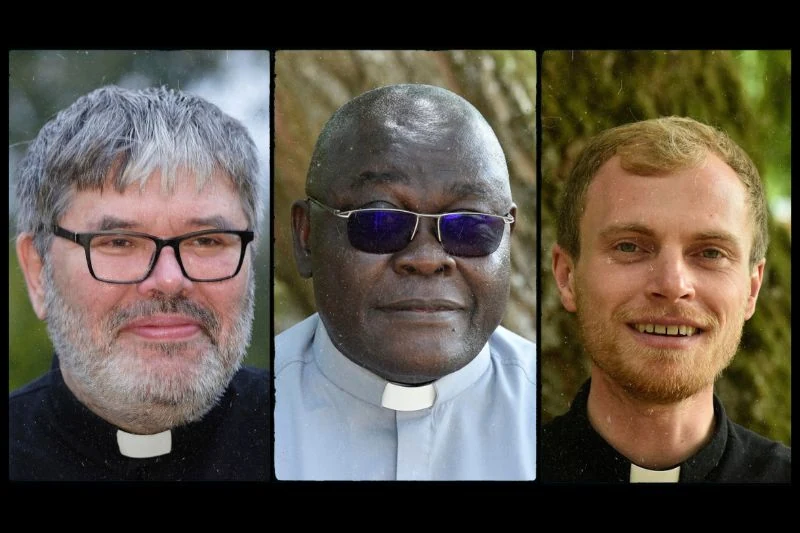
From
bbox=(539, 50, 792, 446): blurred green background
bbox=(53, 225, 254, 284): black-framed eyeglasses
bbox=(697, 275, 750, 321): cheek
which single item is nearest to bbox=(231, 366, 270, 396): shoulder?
bbox=(53, 225, 254, 284): black-framed eyeglasses

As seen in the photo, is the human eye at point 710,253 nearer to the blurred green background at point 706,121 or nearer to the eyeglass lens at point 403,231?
the blurred green background at point 706,121

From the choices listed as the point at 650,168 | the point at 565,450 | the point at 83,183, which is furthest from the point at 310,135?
the point at 565,450

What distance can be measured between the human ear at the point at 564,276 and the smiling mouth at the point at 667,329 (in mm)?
312

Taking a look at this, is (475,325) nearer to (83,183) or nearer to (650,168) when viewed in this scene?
(650,168)

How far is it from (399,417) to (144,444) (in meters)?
1.21

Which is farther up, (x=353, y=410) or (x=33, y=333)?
(x=33, y=333)

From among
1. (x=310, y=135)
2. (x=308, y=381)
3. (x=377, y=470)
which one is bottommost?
(x=377, y=470)

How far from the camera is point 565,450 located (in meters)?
5.33

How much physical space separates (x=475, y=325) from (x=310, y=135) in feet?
3.80

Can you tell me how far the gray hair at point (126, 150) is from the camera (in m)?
5.11

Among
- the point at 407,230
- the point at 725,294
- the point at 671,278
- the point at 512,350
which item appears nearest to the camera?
the point at 407,230

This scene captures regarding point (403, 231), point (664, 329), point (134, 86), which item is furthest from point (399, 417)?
point (134, 86)

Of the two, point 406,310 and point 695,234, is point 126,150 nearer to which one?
point 406,310

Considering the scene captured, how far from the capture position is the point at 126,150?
511 centimetres
